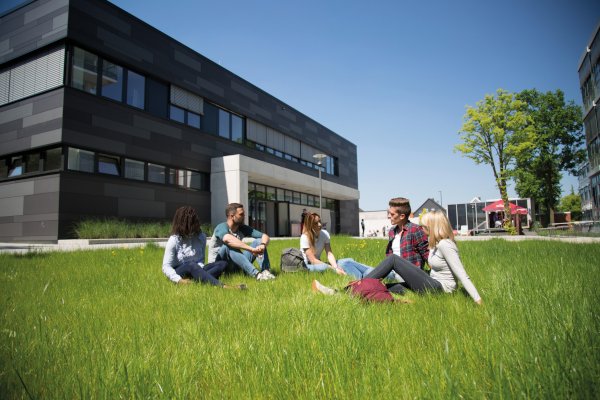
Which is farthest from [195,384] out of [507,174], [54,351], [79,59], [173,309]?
[507,174]

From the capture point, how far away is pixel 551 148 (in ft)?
136

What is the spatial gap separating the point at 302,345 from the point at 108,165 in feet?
58.0

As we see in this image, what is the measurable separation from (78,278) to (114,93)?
14.7m

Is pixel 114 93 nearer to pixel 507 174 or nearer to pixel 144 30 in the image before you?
pixel 144 30

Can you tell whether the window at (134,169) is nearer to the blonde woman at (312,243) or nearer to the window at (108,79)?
the window at (108,79)

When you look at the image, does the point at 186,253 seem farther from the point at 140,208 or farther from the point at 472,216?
the point at 472,216

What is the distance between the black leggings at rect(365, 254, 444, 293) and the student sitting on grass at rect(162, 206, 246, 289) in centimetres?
246

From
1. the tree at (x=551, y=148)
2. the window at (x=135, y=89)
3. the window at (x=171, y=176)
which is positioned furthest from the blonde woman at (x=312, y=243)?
the tree at (x=551, y=148)

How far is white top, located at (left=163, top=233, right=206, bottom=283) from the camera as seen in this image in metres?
5.47

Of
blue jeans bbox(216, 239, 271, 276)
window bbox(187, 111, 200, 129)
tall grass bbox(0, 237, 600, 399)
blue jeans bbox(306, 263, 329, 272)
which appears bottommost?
tall grass bbox(0, 237, 600, 399)

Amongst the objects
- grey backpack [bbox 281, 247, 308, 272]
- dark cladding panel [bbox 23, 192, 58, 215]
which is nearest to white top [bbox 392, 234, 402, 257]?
grey backpack [bbox 281, 247, 308, 272]

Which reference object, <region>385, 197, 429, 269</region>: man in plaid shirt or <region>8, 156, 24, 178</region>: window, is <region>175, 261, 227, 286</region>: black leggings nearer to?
<region>385, 197, 429, 269</region>: man in plaid shirt

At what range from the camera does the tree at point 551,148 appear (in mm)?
40531

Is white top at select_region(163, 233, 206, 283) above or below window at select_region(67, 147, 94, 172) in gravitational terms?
below
